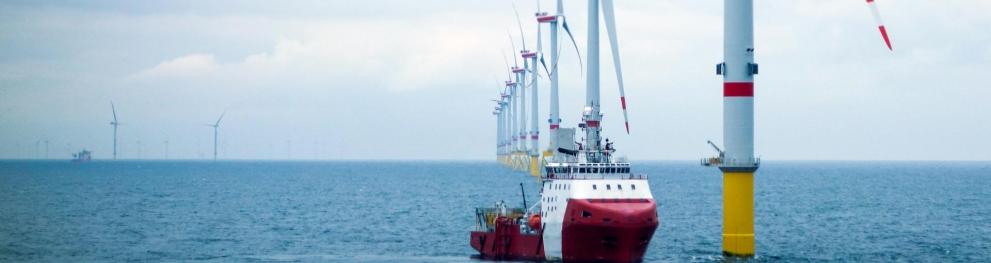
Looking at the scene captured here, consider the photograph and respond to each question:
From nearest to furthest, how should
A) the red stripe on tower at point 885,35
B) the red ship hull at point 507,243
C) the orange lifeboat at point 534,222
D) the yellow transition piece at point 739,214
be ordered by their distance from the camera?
the red stripe on tower at point 885,35, the yellow transition piece at point 739,214, the red ship hull at point 507,243, the orange lifeboat at point 534,222

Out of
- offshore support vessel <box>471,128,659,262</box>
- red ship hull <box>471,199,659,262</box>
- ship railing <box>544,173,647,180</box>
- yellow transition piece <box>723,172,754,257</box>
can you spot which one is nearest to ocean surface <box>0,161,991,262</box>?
yellow transition piece <box>723,172,754,257</box>

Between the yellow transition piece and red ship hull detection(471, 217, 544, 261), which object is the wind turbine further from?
red ship hull detection(471, 217, 544, 261)

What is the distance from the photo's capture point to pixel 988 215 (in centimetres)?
14688

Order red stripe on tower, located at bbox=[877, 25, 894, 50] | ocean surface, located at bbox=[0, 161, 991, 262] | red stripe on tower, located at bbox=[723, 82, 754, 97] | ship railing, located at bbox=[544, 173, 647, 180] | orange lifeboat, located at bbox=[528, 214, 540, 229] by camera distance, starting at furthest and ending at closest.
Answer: ocean surface, located at bbox=[0, 161, 991, 262]
orange lifeboat, located at bbox=[528, 214, 540, 229]
ship railing, located at bbox=[544, 173, 647, 180]
red stripe on tower, located at bbox=[723, 82, 754, 97]
red stripe on tower, located at bbox=[877, 25, 894, 50]

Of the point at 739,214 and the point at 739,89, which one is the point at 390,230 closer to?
the point at 739,214

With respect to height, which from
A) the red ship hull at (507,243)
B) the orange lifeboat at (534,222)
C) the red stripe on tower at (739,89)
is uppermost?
the red stripe on tower at (739,89)

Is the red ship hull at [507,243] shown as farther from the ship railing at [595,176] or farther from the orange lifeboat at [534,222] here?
the ship railing at [595,176]

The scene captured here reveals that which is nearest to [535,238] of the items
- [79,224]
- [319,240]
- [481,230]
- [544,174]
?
[544,174]

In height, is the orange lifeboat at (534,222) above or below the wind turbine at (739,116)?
below

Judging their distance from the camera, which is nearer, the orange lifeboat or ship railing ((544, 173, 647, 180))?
ship railing ((544, 173, 647, 180))

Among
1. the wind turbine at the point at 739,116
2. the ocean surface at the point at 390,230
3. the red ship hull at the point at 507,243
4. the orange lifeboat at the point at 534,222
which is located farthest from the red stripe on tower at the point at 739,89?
the red ship hull at the point at 507,243

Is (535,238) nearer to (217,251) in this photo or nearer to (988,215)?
(217,251)

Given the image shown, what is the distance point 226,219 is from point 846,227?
234 ft

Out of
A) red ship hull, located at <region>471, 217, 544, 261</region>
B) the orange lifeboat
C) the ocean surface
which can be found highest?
the orange lifeboat
